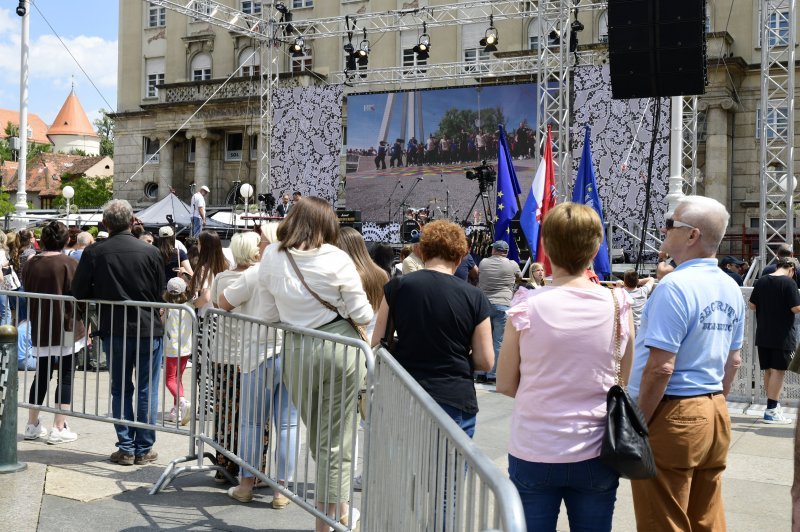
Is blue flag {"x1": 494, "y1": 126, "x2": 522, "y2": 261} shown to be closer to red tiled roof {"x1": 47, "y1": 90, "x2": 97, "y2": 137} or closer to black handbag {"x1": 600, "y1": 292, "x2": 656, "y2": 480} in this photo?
black handbag {"x1": 600, "y1": 292, "x2": 656, "y2": 480}

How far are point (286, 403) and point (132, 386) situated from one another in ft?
6.55

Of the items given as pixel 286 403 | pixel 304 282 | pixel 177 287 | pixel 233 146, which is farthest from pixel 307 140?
pixel 304 282

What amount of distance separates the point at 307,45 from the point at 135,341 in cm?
3439

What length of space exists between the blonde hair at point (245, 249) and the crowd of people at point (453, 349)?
0.01 meters

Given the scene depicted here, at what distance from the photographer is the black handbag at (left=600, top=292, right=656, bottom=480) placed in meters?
3.24

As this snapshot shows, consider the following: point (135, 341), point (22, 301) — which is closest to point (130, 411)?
point (135, 341)

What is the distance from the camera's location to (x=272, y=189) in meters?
32.4

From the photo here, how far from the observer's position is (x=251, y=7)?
1598 inches

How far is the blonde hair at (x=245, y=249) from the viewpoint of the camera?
21.7 feet

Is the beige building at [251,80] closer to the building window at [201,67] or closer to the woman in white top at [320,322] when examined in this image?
the building window at [201,67]

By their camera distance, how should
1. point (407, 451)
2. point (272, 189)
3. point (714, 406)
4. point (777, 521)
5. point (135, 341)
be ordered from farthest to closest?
point (272, 189)
point (135, 341)
point (777, 521)
point (714, 406)
point (407, 451)

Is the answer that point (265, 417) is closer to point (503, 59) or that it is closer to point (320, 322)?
point (320, 322)

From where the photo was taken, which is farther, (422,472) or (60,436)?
(60,436)

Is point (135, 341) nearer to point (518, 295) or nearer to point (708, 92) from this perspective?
point (518, 295)
